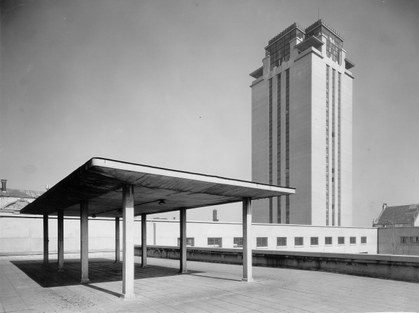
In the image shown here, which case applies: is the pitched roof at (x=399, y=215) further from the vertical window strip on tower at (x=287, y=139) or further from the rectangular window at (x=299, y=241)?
the rectangular window at (x=299, y=241)

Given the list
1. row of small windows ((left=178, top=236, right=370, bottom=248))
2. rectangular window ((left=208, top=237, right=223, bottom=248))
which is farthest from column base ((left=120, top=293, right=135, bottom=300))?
rectangular window ((left=208, top=237, right=223, bottom=248))

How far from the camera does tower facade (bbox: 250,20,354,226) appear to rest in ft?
213

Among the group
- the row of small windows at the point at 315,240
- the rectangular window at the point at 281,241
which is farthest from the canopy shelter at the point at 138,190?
the row of small windows at the point at 315,240

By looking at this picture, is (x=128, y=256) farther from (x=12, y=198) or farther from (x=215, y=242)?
(x=12, y=198)

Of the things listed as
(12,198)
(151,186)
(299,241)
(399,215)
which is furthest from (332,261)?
(399,215)

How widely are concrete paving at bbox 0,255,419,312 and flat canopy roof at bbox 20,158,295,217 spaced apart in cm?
348

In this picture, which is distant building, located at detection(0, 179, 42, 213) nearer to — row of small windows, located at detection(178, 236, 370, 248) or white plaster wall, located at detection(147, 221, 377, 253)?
white plaster wall, located at detection(147, 221, 377, 253)

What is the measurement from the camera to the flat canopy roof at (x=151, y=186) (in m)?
9.02

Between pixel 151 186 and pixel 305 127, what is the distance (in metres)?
59.4

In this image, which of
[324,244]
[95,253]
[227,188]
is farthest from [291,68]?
[227,188]

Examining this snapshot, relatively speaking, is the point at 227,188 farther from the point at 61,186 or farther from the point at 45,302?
the point at 45,302

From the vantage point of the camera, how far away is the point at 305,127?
65.8 meters

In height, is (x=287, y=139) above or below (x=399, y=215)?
above

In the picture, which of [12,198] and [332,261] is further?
[12,198]
